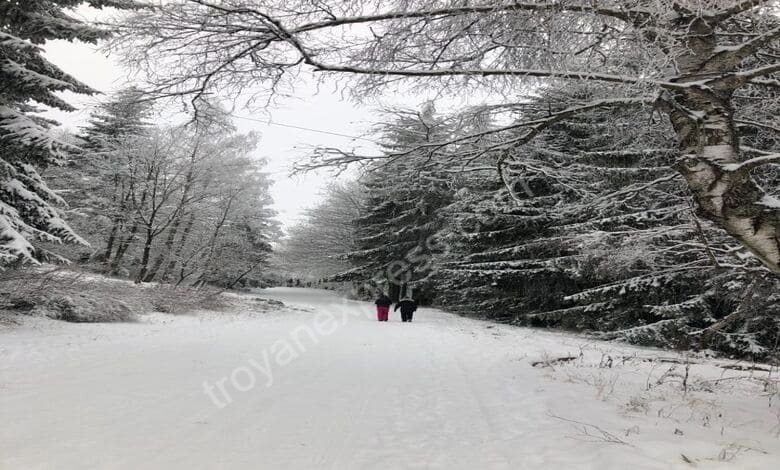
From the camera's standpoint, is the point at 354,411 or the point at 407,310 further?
the point at 407,310

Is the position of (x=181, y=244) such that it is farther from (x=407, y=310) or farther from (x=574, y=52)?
(x=574, y=52)

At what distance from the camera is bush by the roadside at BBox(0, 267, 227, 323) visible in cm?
839

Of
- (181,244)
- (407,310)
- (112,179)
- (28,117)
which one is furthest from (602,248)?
(112,179)

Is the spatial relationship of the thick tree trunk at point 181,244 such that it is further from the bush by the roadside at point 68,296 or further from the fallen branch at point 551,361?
the fallen branch at point 551,361

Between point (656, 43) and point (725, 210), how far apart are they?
4.59 ft

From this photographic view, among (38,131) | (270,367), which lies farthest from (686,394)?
(38,131)

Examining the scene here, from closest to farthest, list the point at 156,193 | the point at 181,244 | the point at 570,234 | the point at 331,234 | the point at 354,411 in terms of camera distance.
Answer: the point at 354,411 → the point at 570,234 → the point at 156,193 → the point at 181,244 → the point at 331,234

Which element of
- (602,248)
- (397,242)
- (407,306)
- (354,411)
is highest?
(397,242)

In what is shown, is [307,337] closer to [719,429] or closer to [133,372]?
[133,372]

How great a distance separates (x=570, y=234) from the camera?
1154 cm

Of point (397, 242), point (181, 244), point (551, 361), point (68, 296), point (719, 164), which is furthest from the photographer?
point (397, 242)

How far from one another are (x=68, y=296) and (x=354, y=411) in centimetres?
815

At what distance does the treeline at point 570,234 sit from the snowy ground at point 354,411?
55.8 inches

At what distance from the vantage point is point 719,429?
3678mm
